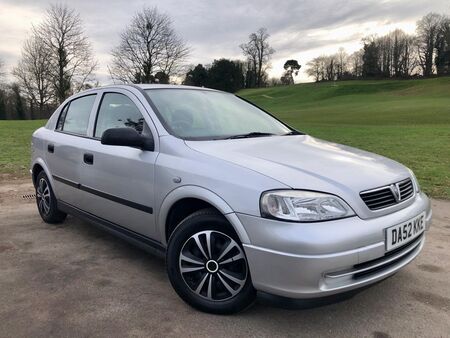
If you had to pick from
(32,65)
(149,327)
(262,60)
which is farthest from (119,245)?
(262,60)

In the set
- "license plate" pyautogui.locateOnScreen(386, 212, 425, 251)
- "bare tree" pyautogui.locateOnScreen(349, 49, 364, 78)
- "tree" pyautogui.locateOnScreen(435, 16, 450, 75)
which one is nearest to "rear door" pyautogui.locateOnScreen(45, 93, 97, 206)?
"license plate" pyautogui.locateOnScreen(386, 212, 425, 251)

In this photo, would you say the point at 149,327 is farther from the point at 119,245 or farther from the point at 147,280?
the point at 119,245

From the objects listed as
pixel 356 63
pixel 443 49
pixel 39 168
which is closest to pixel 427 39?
pixel 443 49

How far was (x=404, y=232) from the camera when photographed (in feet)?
9.19

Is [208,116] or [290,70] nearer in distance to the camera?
[208,116]

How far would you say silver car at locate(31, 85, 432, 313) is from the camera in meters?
2.48

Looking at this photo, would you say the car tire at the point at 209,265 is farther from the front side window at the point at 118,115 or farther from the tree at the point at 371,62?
the tree at the point at 371,62

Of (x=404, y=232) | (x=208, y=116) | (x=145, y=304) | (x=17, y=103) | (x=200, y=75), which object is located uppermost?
(x=200, y=75)

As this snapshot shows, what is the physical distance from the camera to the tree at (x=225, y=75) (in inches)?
3044

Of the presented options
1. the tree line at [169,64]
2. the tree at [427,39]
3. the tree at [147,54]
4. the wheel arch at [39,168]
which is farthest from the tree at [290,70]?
the wheel arch at [39,168]

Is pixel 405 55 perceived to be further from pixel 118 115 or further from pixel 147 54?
pixel 118 115

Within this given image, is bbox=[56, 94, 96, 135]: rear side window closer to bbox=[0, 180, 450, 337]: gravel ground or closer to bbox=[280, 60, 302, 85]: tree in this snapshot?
bbox=[0, 180, 450, 337]: gravel ground

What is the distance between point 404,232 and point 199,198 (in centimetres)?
139

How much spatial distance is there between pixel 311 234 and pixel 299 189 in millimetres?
293
